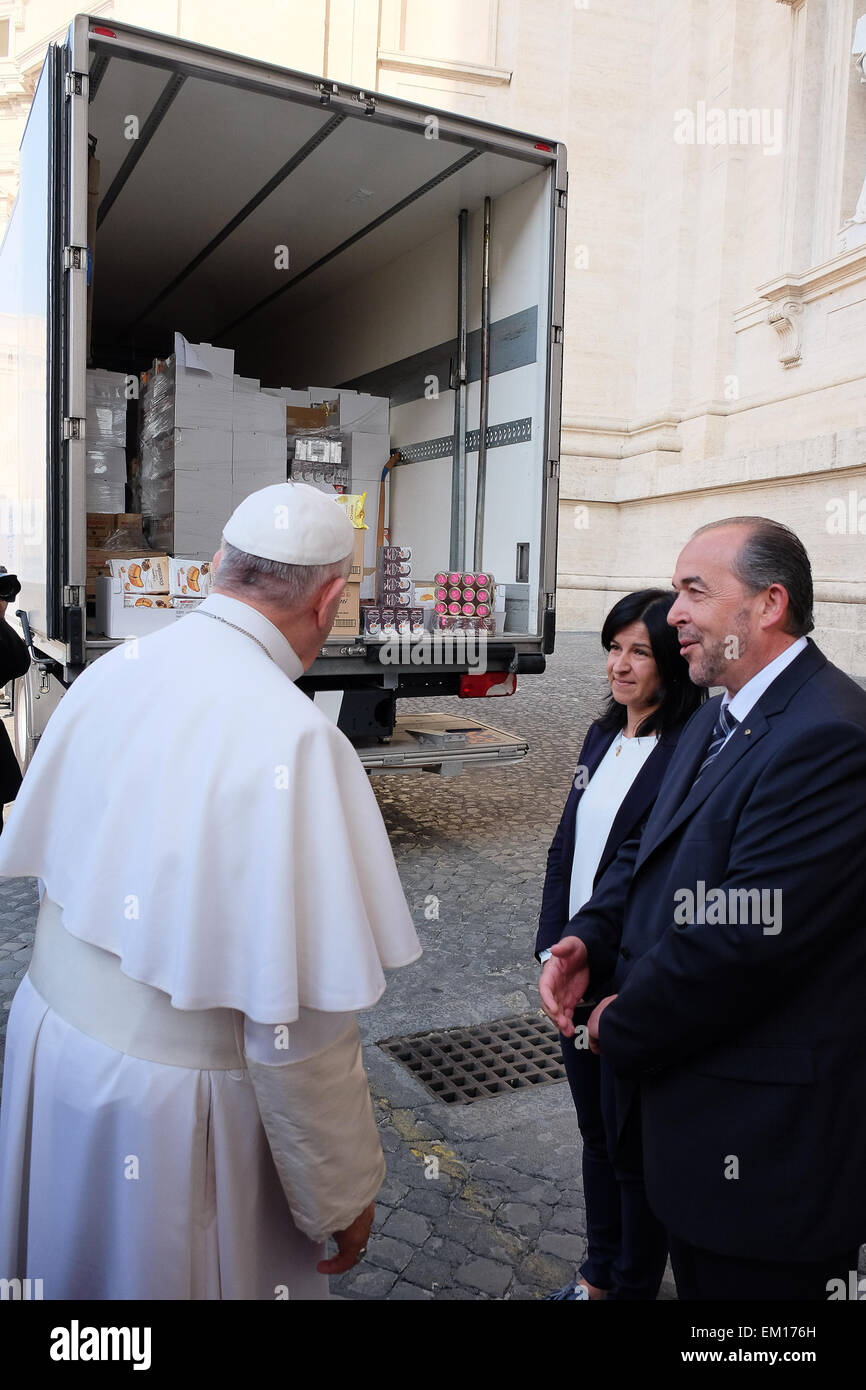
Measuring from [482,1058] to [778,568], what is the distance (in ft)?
8.02

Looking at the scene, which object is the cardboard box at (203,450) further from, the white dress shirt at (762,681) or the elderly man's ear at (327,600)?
the white dress shirt at (762,681)

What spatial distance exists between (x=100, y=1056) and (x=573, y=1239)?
1670 mm

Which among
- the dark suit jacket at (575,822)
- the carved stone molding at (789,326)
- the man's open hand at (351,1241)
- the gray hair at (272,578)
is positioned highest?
the carved stone molding at (789,326)

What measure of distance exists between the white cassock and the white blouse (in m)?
1.00

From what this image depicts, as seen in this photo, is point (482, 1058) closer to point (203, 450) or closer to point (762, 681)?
point (762, 681)

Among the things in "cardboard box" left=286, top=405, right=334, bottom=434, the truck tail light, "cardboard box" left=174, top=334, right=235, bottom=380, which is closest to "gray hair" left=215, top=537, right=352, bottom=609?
the truck tail light

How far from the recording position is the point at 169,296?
28.4ft

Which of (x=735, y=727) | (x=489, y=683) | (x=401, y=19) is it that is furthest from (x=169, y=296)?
(x=401, y=19)

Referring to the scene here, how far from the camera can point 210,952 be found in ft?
5.21

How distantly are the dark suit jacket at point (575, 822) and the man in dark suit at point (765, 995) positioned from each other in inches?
23.1

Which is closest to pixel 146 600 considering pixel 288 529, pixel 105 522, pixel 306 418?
pixel 105 522

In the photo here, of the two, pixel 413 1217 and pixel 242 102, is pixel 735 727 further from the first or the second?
pixel 242 102

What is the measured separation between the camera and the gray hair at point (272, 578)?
5.90 feet

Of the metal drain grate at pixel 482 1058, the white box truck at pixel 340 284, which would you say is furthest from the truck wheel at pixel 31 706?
the metal drain grate at pixel 482 1058
